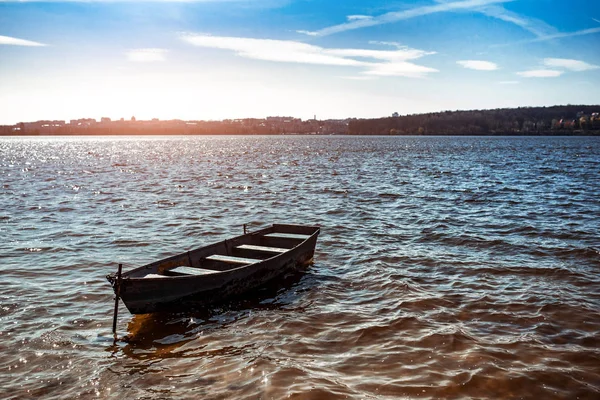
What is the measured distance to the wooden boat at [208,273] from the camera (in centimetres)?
1015

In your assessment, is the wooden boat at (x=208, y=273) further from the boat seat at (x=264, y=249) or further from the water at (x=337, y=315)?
the water at (x=337, y=315)

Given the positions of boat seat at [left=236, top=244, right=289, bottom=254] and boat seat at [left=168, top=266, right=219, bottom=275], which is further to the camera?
boat seat at [left=236, top=244, right=289, bottom=254]

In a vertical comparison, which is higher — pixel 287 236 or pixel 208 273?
pixel 208 273

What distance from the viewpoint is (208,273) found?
36.7 feet

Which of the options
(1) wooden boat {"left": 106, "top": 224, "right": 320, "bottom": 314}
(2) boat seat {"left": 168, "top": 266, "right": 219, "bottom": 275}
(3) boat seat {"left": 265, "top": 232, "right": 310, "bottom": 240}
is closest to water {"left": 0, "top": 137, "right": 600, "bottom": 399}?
(1) wooden boat {"left": 106, "top": 224, "right": 320, "bottom": 314}

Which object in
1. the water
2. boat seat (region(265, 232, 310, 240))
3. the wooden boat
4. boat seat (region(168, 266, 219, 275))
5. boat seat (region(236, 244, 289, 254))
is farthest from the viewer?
boat seat (region(265, 232, 310, 240))

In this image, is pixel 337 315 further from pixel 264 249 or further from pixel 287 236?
pixel 287 236

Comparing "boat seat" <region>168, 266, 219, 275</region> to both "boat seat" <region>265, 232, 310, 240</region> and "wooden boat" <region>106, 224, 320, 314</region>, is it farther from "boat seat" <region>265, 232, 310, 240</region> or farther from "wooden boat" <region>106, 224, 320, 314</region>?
"boat seat" <region>265, 232, 310, 240</region>

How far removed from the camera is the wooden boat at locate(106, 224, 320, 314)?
10.1m

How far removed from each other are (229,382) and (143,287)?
10.8 feet

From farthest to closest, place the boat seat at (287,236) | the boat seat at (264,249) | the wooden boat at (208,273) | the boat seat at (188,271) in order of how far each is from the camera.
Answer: the boat seat at (287,236)
the boat seat at (264,249)
the boat seat at (188,271)
the wooden boat at (208,273)

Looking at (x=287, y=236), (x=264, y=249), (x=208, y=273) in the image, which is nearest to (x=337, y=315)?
(x=208, y=273)

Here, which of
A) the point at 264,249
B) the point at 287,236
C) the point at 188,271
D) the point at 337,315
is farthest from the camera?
the point at 287,236

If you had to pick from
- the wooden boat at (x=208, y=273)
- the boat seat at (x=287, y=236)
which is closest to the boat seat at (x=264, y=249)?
the wooden boat at (x=208, y=273)
